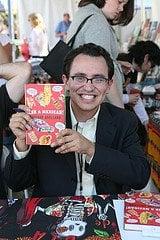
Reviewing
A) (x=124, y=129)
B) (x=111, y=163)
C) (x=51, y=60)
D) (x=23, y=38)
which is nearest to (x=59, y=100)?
(x=111, y=163)

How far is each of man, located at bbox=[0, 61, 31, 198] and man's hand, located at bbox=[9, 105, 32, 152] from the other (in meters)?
0.24

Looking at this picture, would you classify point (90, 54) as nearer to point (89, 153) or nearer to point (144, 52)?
point (89, 153)

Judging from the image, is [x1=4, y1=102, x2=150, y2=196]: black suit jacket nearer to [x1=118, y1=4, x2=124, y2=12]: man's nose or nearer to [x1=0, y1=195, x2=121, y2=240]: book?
[x1=0, y1=195, x2=121, y2=240]: book

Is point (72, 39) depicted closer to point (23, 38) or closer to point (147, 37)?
point (147, 37)

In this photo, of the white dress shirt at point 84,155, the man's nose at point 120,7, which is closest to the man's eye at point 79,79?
the white dress shirt at point 84,155

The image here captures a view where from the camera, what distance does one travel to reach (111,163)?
4.60ft

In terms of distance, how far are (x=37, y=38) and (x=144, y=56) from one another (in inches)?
144

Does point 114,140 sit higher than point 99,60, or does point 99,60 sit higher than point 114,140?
point 99,60

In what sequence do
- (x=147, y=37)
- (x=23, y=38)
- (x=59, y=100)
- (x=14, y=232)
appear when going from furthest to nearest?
(x=23, y=38), (x=147, y=37), (x=59, y=100), (x=14, y=232)

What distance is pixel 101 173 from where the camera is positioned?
141 centimetres

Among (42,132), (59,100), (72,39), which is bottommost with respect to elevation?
(42,132)

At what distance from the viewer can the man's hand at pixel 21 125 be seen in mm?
1254

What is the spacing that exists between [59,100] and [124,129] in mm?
432

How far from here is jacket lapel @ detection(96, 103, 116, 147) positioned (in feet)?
5.07
